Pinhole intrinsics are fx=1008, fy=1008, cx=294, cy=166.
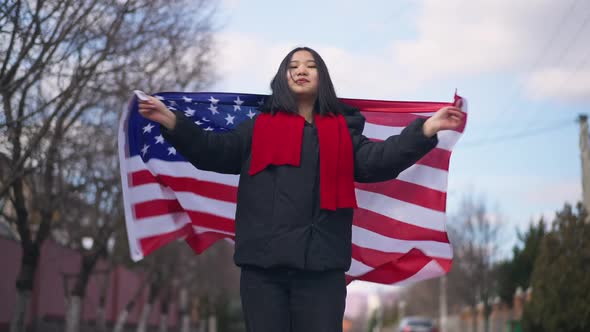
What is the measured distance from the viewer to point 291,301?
4793mm

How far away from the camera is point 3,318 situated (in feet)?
90.7

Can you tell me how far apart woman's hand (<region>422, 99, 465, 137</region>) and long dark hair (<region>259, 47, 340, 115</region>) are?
1.80 feet

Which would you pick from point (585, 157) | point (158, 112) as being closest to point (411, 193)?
point (158, 112)

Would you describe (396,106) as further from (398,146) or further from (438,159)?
(398,146)

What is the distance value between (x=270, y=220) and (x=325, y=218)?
27cm

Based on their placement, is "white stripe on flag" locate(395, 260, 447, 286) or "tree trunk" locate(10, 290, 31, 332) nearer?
"white stripe on flag" locate(395, 260, 447, 286)

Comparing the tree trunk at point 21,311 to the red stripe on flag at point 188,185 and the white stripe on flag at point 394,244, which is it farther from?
the white stripe on flag at point 394,244

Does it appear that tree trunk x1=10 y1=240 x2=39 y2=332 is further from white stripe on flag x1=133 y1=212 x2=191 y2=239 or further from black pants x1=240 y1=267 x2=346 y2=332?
black pants x1=240 y1=267 x2=346 y2=332

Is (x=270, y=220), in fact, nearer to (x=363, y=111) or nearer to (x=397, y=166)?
(x=397, y=166)

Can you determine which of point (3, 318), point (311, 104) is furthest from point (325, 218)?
point (3, 318)

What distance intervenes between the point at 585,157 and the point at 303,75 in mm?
21253

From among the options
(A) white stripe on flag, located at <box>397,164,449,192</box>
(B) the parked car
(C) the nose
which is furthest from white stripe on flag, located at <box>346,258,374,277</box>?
(B) the parked car

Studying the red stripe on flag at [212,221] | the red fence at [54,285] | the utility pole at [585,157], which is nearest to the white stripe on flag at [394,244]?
the red stripe on flag at [212,221]

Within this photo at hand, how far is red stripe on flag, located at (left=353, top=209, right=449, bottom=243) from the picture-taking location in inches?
243
